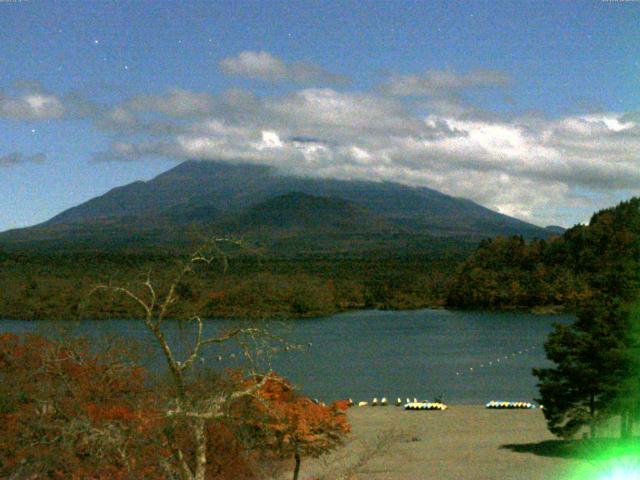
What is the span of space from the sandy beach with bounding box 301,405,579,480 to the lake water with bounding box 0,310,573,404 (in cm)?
430

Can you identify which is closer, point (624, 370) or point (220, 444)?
point (220, 444)

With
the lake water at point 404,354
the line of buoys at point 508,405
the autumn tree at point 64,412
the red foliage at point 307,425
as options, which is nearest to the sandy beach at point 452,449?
the red foliage at point 307,425

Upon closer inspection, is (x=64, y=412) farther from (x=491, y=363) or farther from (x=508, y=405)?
(x=491, y=363)

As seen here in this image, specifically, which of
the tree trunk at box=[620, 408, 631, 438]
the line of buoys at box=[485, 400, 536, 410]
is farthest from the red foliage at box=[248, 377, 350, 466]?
the line of buoys at box=[485, 400, 536, 410]

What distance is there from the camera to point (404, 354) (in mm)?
53000

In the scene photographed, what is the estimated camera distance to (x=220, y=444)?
41.9ft

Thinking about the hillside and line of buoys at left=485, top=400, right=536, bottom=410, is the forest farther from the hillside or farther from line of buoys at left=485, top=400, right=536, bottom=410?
line of buoys at left=485, top=400, right=536, bottom=410

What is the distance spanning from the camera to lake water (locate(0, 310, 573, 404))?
39.0m

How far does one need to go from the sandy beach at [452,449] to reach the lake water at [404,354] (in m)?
4.30

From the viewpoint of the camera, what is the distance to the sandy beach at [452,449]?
1831 cm

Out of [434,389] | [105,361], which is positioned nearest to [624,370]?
[105,361]

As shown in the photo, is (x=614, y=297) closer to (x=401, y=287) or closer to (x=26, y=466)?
(x=26, y=466)

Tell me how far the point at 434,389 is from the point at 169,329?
26.3 meters

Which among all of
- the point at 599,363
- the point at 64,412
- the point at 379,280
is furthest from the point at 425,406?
the point at 379,280
